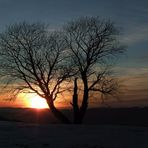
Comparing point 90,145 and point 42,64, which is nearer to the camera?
point 90,145

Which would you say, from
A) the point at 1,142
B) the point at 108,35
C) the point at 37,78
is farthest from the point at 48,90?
the point at 1,142

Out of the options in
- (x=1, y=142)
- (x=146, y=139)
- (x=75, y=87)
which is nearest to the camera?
(x=1, y=142)

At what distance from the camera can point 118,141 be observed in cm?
2153

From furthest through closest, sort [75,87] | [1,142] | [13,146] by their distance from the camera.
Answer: [75,87]
[1,142]
[13,146]

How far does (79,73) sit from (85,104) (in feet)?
9.30

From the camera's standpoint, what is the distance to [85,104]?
4209 cm

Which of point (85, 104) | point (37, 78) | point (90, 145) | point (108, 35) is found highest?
point (108, 35)

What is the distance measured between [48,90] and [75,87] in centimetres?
250

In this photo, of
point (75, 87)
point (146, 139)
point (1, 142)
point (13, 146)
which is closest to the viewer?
point (13, 146)

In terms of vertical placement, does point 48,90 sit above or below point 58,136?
above

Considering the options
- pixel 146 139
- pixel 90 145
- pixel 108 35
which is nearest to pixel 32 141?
pixel 90 145

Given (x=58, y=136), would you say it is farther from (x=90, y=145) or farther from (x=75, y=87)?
(x=75, y=87)

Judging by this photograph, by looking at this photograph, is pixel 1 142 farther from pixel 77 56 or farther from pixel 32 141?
pixel 77 56

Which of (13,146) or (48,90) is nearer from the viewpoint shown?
(13,146)
